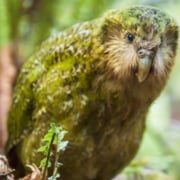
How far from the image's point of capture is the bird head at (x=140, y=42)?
1.95 m

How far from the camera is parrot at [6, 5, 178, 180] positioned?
1.99 metres

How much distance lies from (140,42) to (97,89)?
→ 27cm

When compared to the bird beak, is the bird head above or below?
above

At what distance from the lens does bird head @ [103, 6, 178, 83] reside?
1947 millimetres

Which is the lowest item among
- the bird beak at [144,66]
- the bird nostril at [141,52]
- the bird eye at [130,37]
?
the bird beak at [144,66]

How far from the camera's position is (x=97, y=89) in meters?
2.17

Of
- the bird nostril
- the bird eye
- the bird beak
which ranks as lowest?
the bird beak

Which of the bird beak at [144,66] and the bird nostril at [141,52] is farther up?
the bird nostril at [141,52]

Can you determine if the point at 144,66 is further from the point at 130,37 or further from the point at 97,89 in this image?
the point at 97,89

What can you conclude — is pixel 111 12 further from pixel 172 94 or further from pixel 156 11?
pixel 172 94

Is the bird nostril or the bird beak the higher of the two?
the bird nostril

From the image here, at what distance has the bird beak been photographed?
1.94 m

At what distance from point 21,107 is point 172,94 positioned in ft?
5.29

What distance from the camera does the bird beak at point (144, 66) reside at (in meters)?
1.94
